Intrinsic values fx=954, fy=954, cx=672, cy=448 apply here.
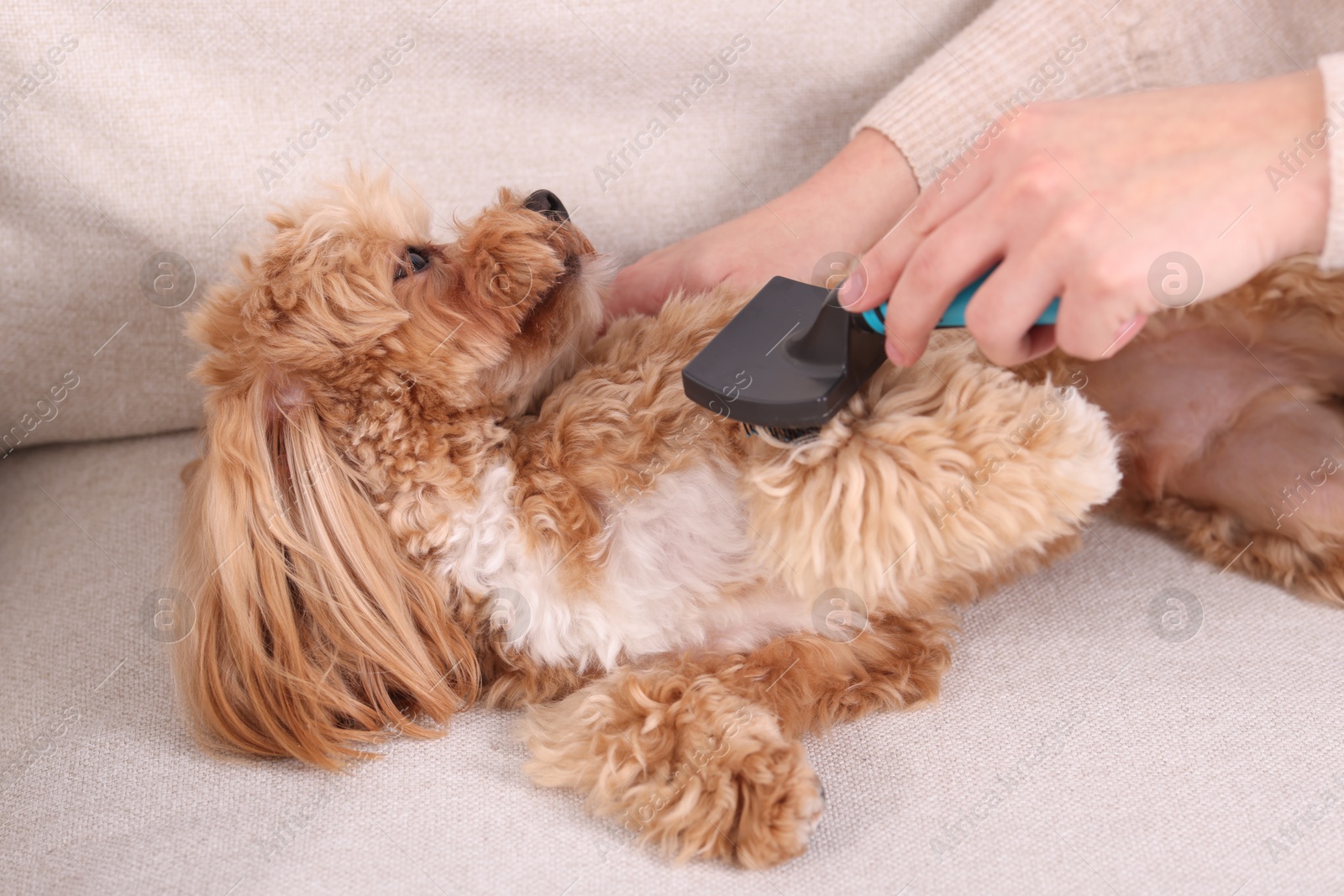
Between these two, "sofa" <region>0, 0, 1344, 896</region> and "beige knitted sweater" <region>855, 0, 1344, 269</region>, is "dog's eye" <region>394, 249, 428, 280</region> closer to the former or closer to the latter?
"sofa" <region>0, 0, 1344, 896</region>

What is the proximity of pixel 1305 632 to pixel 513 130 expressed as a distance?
170 centimetres

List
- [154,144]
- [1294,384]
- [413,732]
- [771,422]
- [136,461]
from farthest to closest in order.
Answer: [136,461]
[154,144]
[1294,384]
[413,732]
[771,422]

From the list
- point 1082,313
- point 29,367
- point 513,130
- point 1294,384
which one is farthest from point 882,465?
point 29,367

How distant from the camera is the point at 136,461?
82.3 inches

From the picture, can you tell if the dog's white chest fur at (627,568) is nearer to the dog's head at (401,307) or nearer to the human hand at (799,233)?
the dog's head at (401,307)

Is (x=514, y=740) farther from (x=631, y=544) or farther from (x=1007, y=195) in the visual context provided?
(x=1007, y=195)

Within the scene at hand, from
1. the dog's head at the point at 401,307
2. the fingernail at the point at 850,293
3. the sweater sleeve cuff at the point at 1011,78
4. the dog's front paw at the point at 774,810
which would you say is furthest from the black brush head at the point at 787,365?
the sweater sleeve cuff at the point at 1011,78

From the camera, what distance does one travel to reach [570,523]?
4.53ft

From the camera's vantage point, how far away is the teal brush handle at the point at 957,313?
1103 mm

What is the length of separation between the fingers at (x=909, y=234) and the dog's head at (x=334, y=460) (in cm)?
49

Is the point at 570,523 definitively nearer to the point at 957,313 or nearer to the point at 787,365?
the point at 787,365

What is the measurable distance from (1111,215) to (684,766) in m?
0.87

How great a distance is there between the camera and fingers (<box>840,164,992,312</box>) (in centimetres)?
113

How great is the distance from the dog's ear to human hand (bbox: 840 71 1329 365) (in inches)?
30.9
